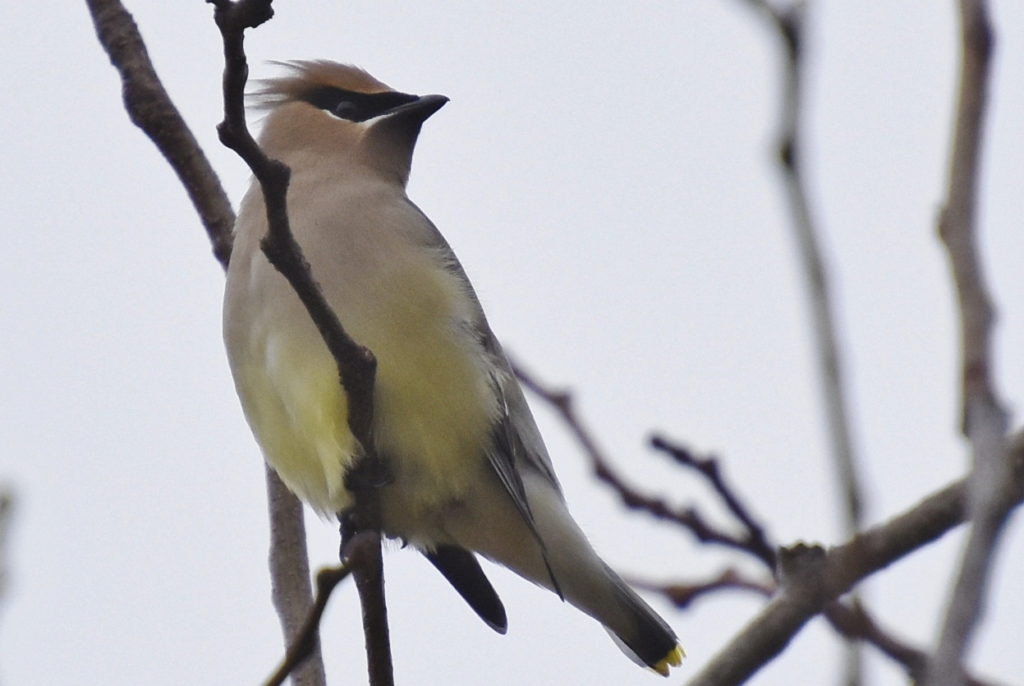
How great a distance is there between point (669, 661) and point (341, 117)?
2.05m

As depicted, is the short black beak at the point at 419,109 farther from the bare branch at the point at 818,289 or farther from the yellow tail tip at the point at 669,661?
the bare branch at the point at 818,289

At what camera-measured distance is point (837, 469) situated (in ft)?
3.56

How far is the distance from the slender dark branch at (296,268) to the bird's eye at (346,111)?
181cm

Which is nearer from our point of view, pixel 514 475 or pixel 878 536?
pixel 878 536

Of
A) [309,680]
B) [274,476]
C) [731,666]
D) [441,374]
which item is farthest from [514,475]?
[731,666]

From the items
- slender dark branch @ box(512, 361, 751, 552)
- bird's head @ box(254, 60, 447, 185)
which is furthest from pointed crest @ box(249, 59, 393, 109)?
slender dark branch @ box(512, 361, 751, 552)

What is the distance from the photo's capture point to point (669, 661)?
15.0 feet

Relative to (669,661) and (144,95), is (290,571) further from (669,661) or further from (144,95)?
(669,661)

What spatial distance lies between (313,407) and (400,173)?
4.34ft

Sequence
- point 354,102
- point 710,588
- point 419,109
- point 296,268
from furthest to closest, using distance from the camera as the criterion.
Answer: point 354,102 → point 419,109 → point 296,268 → point 710,588

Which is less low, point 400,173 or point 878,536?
point 400,173

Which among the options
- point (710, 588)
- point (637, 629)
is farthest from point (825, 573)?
point (637, 629)

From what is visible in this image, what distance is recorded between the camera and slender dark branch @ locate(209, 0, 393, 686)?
6.92 feet

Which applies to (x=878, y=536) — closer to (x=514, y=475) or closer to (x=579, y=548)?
(x=514, y=475)
